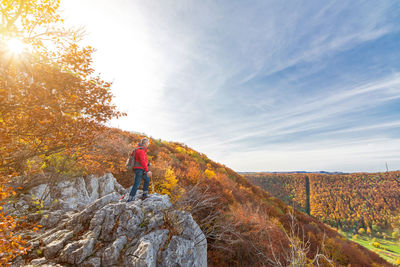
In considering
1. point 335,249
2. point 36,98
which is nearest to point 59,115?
point 36,98

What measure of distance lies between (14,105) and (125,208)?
4054 mm

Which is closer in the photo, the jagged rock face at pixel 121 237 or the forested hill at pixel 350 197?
the jagged rock face at pixel 121 237

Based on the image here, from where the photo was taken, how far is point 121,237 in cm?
401

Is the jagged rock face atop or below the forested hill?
atop

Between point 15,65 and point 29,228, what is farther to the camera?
point 29,228

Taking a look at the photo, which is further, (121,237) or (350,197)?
(350,197)

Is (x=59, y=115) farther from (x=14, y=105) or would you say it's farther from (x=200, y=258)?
(x=200, y=258)

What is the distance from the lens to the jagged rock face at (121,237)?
3.57 metres

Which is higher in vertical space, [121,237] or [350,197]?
[121,237]

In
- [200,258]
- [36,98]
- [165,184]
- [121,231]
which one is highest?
[36,98]

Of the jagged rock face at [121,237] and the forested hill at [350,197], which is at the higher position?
the jagged rock face at [121,237]

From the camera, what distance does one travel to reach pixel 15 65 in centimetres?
448

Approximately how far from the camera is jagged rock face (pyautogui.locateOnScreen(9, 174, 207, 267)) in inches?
141

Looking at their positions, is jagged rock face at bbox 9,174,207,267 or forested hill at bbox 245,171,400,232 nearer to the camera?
jagged rock face at bbox 9,174,207,267
